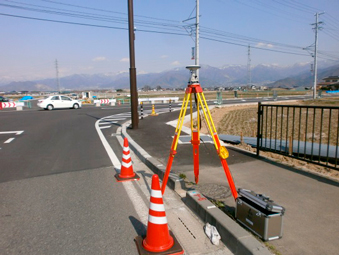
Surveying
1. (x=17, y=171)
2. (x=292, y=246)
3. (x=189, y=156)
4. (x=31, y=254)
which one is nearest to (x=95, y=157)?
(x=17, y=171)

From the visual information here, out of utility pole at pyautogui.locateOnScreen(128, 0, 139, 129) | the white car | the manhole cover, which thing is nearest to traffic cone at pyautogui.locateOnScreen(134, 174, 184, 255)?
the manhole cover

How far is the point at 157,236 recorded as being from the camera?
10.4 feet

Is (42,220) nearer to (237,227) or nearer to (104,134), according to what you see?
(237,227)

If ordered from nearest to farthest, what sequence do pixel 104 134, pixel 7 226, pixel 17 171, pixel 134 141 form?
pixel 7 226 < pixel 17 171 < pixel 134 141 < pixel 104 134

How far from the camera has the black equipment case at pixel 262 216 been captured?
3.08 meters

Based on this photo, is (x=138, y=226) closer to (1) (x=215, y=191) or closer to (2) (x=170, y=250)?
(2) (x=170, y=250)

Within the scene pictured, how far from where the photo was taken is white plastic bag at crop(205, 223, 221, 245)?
10.8ft

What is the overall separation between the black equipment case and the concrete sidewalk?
0.46 ft

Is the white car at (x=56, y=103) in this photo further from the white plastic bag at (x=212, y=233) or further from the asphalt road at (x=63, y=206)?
the white plastic bag at (x=212, y=233)

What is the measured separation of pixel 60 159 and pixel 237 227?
594 centimetres

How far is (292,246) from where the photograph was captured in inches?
120

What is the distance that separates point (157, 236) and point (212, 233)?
71 cm

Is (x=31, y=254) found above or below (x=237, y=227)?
below

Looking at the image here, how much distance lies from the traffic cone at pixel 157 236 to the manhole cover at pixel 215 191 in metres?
1.43
